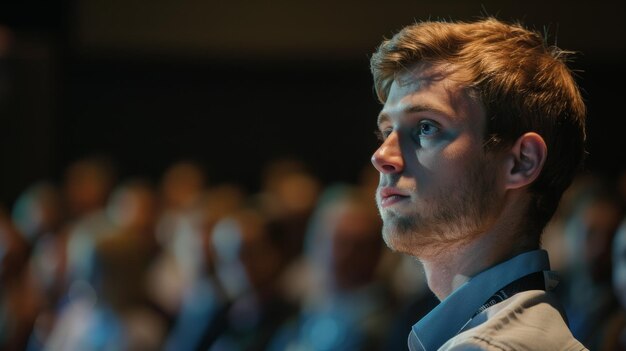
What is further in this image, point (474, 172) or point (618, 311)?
point (618, 311)

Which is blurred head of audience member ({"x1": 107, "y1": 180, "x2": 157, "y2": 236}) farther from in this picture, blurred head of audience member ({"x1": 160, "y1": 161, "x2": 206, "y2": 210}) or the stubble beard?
the stubble beard

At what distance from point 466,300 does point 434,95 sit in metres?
0.35

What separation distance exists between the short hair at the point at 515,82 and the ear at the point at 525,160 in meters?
0.02

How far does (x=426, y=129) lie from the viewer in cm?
164

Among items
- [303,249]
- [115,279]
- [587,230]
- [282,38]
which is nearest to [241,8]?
[282,38]

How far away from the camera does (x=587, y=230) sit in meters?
3.38

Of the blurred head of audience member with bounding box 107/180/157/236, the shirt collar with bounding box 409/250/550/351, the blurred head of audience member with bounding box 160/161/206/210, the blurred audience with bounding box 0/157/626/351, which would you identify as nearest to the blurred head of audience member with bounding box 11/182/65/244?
the blurred audience with bounding box 0/157/626/351

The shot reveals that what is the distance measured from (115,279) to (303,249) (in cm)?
94

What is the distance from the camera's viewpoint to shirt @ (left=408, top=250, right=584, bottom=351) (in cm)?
156

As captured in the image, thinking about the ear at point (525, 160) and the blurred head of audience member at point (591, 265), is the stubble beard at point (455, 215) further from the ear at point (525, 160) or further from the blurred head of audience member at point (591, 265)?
the blurred head of audience member at point (591, 265)


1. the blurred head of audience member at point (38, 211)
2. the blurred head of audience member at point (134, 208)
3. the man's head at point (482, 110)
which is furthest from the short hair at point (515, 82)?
the blurred head of audience member at point (38, 211)

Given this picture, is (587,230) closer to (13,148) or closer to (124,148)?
(13,148)

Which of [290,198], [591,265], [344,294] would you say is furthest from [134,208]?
[591,265]

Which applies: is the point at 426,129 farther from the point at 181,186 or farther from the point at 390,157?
the point at 181,186
